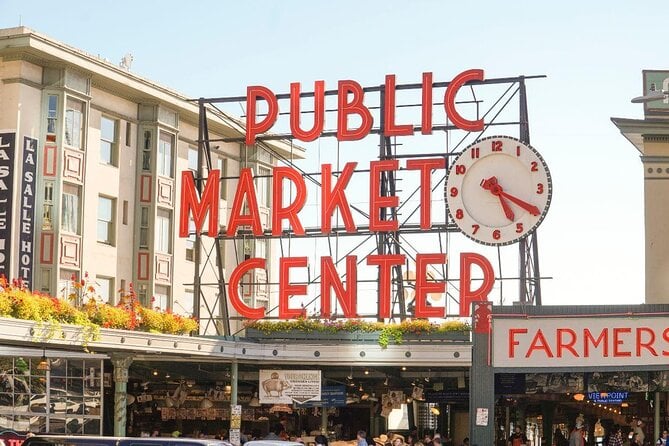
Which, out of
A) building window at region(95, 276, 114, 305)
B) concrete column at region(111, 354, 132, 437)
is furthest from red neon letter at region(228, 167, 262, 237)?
concrete column at region(111, 354, 132, 437)

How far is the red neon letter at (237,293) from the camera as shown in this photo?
152 ft

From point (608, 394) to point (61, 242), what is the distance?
22.2 m

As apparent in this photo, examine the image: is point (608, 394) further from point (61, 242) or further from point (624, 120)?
point (61, 242)

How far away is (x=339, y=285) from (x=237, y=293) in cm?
381

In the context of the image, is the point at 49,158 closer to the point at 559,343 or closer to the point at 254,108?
the point at 254,108

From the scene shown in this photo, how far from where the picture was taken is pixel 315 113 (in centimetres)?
4975

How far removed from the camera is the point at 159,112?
5688cm

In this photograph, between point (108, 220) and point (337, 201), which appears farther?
point (108, 220)

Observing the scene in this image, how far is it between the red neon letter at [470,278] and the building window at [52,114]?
667 inches

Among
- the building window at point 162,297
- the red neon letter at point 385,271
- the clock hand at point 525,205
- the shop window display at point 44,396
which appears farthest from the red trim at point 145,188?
the clock hand at point 525,205

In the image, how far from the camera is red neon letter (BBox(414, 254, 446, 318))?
148ft

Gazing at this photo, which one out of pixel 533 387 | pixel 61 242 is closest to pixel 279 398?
pixel 533 387

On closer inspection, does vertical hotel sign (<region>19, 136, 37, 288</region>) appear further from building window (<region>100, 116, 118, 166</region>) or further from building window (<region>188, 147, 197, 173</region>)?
building window (<region>188, 147, 197, 173</region>)

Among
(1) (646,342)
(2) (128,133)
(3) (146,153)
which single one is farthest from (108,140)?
(1) (646,342)
